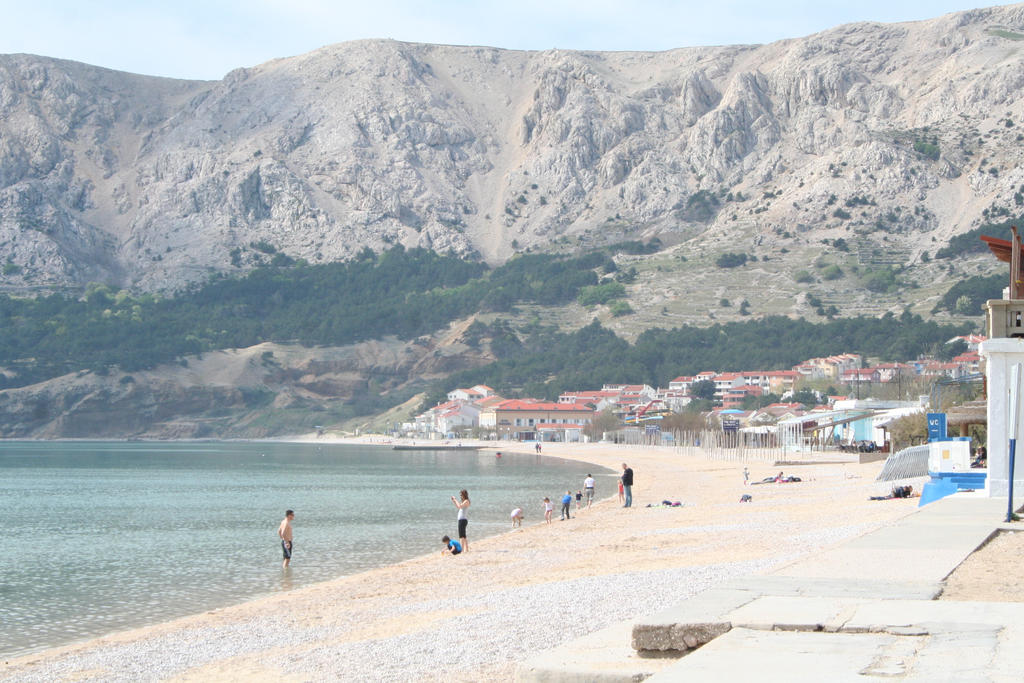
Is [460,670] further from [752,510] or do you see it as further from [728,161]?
[728,161]

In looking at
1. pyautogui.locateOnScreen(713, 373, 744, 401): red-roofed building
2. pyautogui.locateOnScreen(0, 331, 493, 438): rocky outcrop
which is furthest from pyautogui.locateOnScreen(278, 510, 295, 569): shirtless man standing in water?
pyautogui.locateOnScreen(0, 331, 493, 438): rocky outcrop

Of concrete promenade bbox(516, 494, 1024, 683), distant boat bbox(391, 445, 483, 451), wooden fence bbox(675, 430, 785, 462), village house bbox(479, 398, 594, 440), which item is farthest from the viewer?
village house bbox(479, 398, 594, 440)

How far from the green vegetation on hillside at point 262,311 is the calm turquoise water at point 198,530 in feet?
311

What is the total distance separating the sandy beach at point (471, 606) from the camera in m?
13.2

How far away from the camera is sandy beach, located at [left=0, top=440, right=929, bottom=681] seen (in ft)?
43.3

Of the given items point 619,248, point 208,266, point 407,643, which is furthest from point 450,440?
point 407,643

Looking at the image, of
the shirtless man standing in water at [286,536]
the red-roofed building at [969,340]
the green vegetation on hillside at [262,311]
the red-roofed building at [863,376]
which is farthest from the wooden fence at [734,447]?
the green vegetation on hillside at [262,311]

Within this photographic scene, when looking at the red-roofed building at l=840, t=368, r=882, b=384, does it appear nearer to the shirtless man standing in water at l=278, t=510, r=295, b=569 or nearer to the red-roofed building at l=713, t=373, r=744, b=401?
the red-roofed building at l=713, t=373, r=744, b=401

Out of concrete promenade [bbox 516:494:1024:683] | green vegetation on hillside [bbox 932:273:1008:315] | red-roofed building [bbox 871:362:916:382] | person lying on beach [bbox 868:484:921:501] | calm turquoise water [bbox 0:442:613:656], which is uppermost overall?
green vegetation on hillside [bbox 932:273:1008:315]

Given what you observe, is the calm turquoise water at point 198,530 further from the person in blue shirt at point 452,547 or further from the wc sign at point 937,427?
the wc sign at point 937,427

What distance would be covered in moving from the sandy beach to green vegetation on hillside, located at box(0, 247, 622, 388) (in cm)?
15167

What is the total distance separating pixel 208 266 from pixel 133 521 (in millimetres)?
159993

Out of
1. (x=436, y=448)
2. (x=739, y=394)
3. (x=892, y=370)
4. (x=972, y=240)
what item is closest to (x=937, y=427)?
(x=436, y=448)

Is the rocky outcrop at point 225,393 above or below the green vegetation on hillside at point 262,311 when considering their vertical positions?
below
